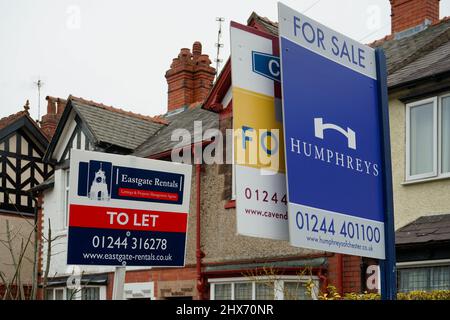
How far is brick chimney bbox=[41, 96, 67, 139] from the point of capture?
28.1m

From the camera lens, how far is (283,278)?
1433cm

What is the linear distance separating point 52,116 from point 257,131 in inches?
1016

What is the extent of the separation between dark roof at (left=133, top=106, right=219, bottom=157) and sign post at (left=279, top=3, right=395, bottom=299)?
12.4 meters

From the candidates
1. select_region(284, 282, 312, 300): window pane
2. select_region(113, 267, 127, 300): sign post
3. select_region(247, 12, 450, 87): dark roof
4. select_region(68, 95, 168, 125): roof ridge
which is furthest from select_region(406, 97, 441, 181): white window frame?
select_region(68, 95, 168, 125): roof ridge

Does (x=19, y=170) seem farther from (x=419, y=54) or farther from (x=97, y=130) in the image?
(x=419, y=54)

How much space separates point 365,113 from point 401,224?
8684 millimetres


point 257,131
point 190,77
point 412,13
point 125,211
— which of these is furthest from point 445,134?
point 190,77

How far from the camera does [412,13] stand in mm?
17453

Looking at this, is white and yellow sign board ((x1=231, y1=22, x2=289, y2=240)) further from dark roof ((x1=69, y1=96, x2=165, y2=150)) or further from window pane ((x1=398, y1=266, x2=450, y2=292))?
dark roof ((x1=69, y1=96, x2=165, y2=150))

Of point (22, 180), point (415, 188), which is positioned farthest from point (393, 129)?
point (22, 180)

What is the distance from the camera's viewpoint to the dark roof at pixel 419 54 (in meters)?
13.0

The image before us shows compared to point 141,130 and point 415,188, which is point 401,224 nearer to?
point 415,188

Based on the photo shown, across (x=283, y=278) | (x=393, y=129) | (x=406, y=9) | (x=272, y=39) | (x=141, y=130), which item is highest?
(x=406, y=9)

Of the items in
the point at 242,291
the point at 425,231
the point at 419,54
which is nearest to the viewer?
the point at 425,231
